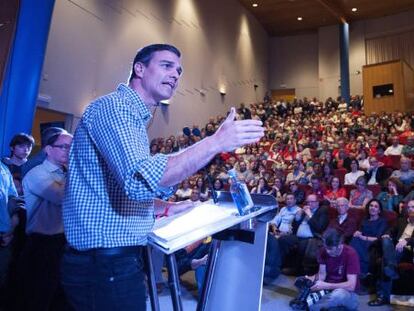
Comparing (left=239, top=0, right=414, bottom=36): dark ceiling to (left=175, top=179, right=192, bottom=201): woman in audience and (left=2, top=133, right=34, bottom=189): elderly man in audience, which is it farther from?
(left=2, top=133, right=34, bottom=189): elderly man in audience

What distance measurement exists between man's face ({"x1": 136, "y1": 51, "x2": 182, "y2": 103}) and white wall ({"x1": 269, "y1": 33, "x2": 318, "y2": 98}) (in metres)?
19.0

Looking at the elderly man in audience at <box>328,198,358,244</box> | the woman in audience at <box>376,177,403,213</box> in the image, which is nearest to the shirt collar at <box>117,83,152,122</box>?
the elderly man in audience at <box>328,198,358,244</box>

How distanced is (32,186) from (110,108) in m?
1.27

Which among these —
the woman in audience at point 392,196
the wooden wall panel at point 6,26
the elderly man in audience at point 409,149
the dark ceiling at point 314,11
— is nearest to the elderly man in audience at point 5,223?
the wooden wall panel at point 6,26

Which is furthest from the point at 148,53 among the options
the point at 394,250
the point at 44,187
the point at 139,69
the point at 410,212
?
the point at 410,212

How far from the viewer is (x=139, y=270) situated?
105 cm

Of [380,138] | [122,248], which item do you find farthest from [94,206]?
[380,138]

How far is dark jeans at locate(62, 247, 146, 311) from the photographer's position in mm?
994

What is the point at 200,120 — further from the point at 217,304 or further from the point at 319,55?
the point at 217,304

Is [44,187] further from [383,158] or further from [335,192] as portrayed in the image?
[383,158]

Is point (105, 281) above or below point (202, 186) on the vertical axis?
below

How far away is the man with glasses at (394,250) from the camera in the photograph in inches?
158

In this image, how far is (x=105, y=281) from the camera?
0.99m

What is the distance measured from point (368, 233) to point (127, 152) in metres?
4.37
